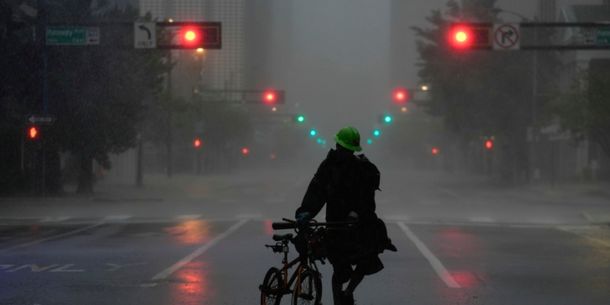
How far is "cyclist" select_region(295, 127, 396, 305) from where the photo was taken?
8047mm

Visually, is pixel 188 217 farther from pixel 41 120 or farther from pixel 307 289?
pixel 307 289

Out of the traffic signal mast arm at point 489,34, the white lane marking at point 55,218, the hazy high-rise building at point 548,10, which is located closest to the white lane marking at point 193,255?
the white lane marking at point 55,218

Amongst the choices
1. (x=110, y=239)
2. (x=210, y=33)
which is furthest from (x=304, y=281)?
(x=210, y=33)

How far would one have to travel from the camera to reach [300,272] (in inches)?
Result: 318

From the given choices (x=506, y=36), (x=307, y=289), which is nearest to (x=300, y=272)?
(x=307, y=289)

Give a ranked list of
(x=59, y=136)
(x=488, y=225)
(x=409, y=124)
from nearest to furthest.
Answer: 1. (x=488, y=225)
2. (x=59, y=136)
3. (x=409, y=124)

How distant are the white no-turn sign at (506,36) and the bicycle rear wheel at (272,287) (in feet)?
75.1

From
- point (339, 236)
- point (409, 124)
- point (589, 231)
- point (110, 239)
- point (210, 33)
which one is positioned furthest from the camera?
point (409, 124)

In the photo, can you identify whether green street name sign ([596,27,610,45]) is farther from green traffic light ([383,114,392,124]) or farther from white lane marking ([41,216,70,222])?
green traffic light ([383,114,392,124])

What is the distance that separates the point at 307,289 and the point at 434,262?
7.76 m

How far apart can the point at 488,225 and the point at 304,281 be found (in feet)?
61.4

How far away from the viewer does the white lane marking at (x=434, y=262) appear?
13.2 m

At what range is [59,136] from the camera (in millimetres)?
42688

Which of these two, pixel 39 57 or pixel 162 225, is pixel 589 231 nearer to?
pixel 162 225
